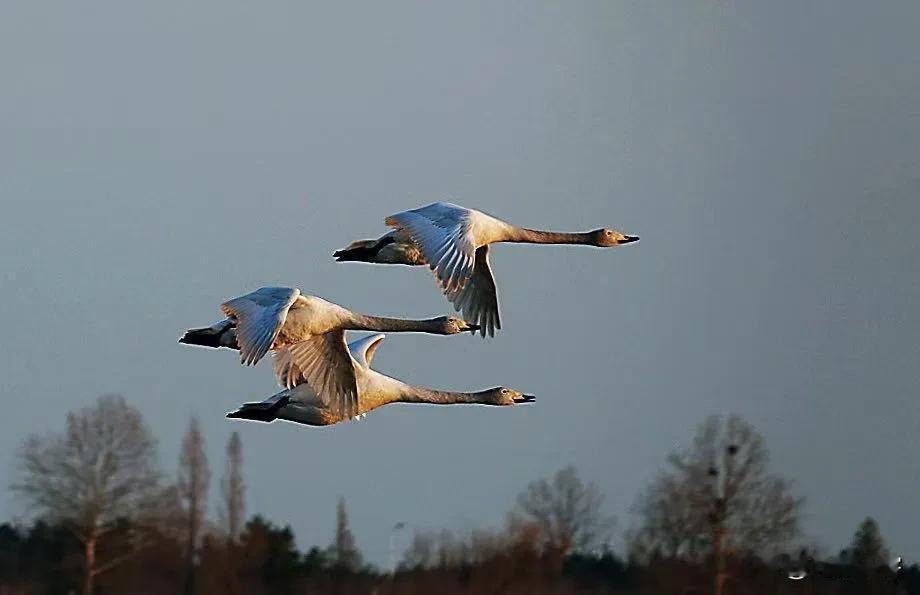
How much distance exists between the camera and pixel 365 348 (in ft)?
96.2

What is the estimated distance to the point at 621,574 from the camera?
5759 centimetres

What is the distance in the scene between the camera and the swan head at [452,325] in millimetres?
30156

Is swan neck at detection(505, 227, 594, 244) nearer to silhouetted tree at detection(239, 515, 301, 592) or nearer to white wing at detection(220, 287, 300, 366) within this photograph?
white wing at detection(220, 287, 300, 366)

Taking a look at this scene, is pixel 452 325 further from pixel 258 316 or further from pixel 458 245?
pixel 258 316

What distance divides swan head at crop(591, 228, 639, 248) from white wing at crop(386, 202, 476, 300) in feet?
13.9

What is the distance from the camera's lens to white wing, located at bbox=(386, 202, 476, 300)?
1037 inches

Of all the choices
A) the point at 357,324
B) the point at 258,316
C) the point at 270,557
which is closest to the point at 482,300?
the point at 357,324

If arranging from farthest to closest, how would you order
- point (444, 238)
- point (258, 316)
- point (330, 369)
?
1. point (330, 369)
2. point (444, 238)
3. point (258, 316)

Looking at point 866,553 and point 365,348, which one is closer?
point 365,348

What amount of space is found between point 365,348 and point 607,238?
428cm

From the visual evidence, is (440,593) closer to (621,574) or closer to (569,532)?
(621,574)

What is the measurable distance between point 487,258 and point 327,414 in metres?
3.34

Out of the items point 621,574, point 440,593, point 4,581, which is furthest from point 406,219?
point 4,581

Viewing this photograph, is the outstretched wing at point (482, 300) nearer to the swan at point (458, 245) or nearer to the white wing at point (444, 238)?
the swan at point (458, 245)
